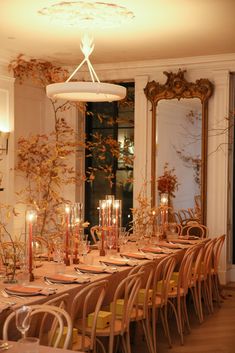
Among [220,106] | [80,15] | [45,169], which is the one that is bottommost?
[45,169]

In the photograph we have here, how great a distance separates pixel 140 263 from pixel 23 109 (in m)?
4.33

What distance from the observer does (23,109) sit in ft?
31.5

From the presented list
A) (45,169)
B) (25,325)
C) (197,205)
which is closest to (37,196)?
(45,169)

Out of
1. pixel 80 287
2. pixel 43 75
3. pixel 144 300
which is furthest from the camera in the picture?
pixel 43 75

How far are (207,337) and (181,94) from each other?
4063mm

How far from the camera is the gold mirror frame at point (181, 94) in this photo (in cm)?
893

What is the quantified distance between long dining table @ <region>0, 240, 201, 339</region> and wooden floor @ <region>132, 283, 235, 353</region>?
0.75 m

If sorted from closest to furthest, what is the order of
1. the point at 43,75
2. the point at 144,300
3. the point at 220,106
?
1. the point at 144,300
2. the point at 220,106
3. the point at 43,75

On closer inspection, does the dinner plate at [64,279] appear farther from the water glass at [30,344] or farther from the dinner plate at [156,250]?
the water glass at [30,344]

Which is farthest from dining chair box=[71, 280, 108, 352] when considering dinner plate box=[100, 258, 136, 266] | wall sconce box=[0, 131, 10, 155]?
wall sconce box=[0, 131, 10, 155]

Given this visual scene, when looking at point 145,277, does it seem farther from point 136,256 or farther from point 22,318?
point 22,318

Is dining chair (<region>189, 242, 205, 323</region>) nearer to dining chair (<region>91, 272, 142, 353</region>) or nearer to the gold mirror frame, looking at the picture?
dining chair (<region>91, 272, 142, 353</region>)

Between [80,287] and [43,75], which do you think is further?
[43,75]

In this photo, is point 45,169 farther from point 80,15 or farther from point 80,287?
point 80,287
